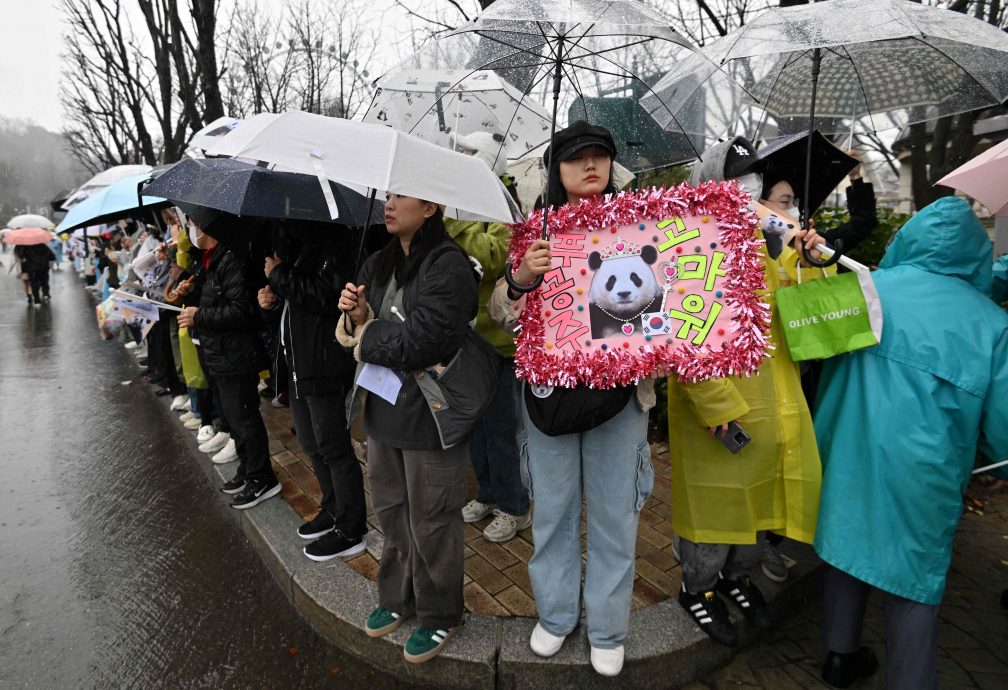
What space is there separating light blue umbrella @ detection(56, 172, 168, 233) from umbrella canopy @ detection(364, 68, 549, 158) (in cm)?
219

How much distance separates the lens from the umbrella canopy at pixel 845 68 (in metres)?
2.05

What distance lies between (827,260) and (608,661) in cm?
175

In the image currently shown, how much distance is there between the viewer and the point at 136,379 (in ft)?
25.5

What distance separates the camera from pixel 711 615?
8.29 feet

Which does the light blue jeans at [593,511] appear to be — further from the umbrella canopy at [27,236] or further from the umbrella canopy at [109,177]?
the umbrella canopy at [27,236]

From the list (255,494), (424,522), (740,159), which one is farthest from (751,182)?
(255,494)

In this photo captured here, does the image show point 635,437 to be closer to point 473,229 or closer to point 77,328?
point 473,229

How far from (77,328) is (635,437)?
13683mm

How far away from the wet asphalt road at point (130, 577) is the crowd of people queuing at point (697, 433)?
65 centimetres

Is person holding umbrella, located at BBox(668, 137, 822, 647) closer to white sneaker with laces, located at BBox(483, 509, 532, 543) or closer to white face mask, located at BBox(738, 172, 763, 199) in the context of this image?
white face mask, located at BBox(738, 172, 763, 199)

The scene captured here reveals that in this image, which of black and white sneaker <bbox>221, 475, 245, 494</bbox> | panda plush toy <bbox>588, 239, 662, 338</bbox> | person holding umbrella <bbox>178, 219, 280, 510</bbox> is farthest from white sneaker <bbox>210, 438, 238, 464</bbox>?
panda plush toy <bbox>588, 239, 662, 338</bbox>

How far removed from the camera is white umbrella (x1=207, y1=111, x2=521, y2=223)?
1.80m

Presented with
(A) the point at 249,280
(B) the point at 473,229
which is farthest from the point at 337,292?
(A) the point at 249,280

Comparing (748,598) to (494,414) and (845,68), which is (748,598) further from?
(845,68)
